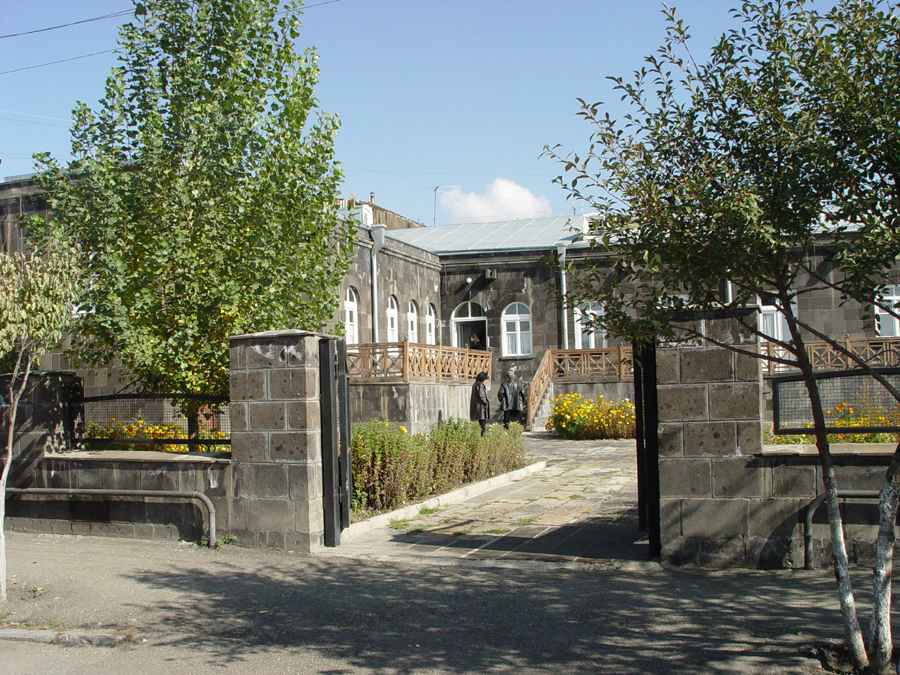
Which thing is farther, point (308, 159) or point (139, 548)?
point (308, 159)

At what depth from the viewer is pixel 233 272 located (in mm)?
12086

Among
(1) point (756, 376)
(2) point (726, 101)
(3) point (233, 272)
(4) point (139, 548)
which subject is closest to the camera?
(2) point (726, 101)

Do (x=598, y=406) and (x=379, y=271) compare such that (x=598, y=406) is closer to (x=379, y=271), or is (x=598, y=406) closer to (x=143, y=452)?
(x=379, y=271)

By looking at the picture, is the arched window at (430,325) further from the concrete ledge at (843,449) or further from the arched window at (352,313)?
the concrete ledge at (843,449)

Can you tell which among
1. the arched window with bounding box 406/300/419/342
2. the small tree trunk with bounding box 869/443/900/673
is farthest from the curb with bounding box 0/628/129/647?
the arched window with bounding box 406/300/419/342

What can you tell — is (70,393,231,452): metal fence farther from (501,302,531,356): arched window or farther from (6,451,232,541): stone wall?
(501,302,531,356): arched window

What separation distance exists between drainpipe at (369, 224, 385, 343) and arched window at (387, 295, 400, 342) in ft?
5.14

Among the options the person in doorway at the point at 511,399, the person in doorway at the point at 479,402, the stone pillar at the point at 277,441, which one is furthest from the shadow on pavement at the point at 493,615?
the person in doorway at the point at 511,399

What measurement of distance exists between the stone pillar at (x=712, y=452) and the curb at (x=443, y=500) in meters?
3.55

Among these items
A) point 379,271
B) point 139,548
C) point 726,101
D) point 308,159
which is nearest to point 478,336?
point 379,271

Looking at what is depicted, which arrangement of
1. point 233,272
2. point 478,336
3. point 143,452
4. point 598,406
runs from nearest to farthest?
point 143,452, point 233,272, point 598,406, point 478,336

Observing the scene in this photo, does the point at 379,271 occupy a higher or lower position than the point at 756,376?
higher

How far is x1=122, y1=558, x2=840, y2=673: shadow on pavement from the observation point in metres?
6.26

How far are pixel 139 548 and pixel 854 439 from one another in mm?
6814
